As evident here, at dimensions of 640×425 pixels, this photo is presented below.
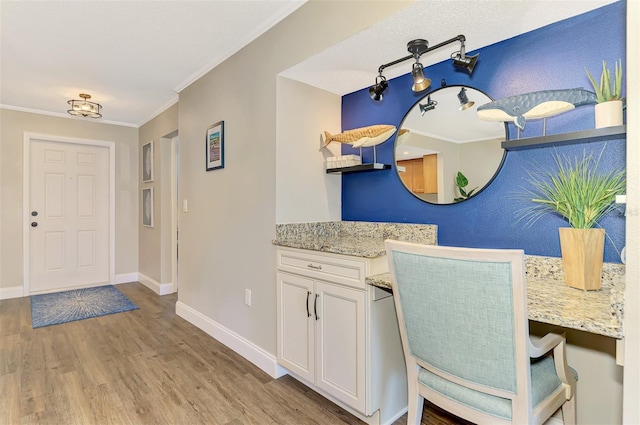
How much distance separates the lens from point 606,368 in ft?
4.70

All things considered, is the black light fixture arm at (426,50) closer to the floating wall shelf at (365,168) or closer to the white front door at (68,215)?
the floating wall shelf at (365,168)

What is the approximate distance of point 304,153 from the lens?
2367 millimetres

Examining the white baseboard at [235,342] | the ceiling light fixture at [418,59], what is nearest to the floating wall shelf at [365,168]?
the ceiling light fixture at [418,59]

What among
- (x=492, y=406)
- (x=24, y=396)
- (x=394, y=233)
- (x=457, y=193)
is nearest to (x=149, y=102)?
(x=24, y=396)

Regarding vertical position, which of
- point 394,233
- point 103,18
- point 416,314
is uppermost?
point 103,18

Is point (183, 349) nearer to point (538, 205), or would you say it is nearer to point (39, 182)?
point (538, 205)

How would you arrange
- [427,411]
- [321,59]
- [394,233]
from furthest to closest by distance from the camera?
[394,233] < [321,59] < [427,411]

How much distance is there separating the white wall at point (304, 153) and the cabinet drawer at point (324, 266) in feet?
0.93

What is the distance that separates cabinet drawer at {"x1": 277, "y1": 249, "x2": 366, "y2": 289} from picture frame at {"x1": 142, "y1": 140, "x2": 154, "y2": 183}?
3.16m

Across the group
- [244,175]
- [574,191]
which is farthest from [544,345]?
[244,175]

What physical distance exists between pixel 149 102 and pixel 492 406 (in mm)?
4245

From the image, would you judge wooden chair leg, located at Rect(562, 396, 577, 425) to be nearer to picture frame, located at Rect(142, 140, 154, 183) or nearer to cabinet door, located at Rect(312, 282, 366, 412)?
cabinet door, located at Rect(312, 282, 366, 412)

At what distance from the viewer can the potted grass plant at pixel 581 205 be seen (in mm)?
1287

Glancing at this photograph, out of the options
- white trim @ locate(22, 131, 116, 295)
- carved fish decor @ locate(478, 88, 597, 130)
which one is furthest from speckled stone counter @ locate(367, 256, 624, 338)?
white trim @ locate(22, 131, 116, 295)
